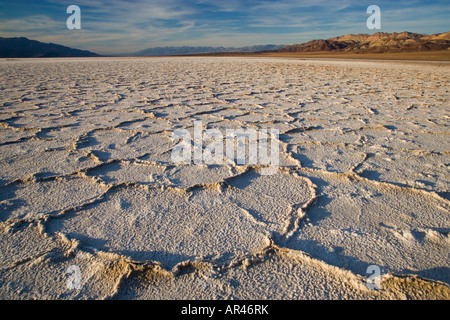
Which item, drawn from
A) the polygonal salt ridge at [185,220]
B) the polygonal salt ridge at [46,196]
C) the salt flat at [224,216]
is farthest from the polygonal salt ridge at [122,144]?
the polygonal salt ridge at [185,220]

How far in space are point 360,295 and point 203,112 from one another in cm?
266

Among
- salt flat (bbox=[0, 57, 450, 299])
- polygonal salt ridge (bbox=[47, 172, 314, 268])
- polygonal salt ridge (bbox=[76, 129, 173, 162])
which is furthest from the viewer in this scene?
polygonal salt ridge (bbox=[76, 129, 173, 162])

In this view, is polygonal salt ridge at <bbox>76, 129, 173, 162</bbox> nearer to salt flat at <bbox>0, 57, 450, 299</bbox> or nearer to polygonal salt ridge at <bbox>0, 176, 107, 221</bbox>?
salt flat at <bbox>0, 57, 450, 299</bbox>

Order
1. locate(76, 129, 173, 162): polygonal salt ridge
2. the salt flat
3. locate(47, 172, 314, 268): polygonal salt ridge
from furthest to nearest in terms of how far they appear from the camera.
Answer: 1. locate(76, 129, 173, 162): polygonal salt ridge
2. locate(47, 172, 314, 268): polygonal salt ridge
3. the salt flat

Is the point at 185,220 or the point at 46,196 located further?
the point at 46,196

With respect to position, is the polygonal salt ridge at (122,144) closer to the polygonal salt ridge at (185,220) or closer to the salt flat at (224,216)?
the salt flat at (224,216)

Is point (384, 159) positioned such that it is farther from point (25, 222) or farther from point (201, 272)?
point (25, 222)

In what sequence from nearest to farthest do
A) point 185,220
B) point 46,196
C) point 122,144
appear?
point 185,220, point 46,196, point 122,144

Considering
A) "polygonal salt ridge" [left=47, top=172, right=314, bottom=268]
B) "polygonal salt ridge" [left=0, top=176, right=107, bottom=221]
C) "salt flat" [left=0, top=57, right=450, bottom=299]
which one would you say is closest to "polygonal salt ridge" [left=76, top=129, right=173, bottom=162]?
"salt flat" [left=0, top=57, right=450, bottom=299]

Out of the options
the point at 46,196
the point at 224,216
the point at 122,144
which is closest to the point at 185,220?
the point at 224,216

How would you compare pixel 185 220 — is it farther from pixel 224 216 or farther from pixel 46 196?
pixel 46 196

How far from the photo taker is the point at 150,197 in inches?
52.3

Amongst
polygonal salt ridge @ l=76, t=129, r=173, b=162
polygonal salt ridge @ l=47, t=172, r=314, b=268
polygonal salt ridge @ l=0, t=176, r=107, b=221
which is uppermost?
polygonal salt ridge @ l=76, t=129, r=173, b=162

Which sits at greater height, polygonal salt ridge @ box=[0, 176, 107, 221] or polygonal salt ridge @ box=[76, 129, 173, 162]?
polygonal salt ridge @ box=[76, 129, 173, 162]
